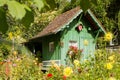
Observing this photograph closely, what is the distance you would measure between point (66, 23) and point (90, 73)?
18.3 m

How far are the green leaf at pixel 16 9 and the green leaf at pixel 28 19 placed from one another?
6 cm

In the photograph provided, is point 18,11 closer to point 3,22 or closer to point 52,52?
point 3,22

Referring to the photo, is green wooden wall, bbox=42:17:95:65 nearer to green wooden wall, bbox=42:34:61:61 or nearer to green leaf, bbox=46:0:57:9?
green wooden wall, bbox=42:34:61:61

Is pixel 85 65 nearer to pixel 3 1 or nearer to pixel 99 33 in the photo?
pixel 3 1

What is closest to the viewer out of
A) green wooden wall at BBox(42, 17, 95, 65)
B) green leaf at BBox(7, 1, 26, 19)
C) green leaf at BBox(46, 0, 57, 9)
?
green leaf at BBox(7, 1, 26, 19)

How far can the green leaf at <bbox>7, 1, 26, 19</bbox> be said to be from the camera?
4.13 ft

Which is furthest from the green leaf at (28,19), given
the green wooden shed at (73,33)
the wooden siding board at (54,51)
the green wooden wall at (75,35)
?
the wooden siding board at (54,51)

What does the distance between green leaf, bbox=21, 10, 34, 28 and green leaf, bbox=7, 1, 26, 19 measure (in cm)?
6

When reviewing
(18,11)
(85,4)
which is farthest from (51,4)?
(18,11)

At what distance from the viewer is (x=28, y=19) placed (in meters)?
1.42

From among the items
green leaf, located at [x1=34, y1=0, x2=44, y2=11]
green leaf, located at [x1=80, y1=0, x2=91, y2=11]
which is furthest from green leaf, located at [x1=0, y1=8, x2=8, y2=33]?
green leaf, located at [x1=80, y1=0, x2=91, y2=11]

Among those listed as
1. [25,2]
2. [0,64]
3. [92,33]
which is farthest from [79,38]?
[25,2]

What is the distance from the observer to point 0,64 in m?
8.36

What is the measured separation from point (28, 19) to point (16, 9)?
6.0 inches
